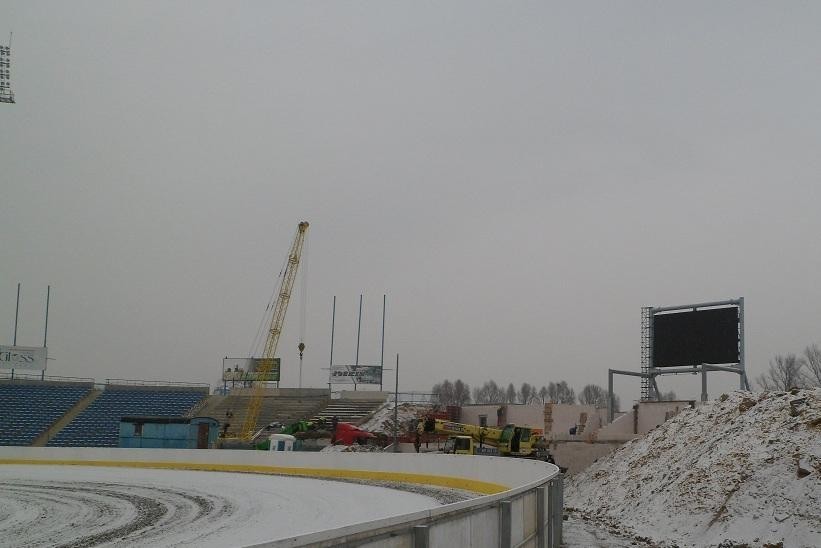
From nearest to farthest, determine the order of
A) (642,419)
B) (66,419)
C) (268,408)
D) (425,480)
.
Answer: (425,480) < (642,419) < (66,419) < (268,408)

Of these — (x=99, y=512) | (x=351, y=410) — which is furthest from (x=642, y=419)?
(x=351, y=410)

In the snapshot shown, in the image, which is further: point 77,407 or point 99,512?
point 77,407

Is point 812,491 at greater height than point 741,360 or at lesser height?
lesser

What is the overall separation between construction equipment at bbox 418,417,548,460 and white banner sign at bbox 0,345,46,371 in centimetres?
5130

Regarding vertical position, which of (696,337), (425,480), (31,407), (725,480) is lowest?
(425,480)

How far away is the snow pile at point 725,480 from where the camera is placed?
71.8 ft

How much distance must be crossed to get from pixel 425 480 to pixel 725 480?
44.7ft

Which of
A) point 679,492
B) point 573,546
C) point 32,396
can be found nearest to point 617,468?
point 679,492

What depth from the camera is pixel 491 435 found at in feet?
171

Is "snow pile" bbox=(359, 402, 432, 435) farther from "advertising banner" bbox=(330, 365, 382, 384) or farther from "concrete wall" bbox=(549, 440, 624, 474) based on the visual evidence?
"concrete wall" bbox=(549, 440, 624, 474)

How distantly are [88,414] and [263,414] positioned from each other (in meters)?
15.1

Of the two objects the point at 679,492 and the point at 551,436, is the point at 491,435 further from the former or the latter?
the point at 679,492

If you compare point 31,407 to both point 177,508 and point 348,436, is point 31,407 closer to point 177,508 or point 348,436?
point 348,436

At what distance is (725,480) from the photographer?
25312 mm
